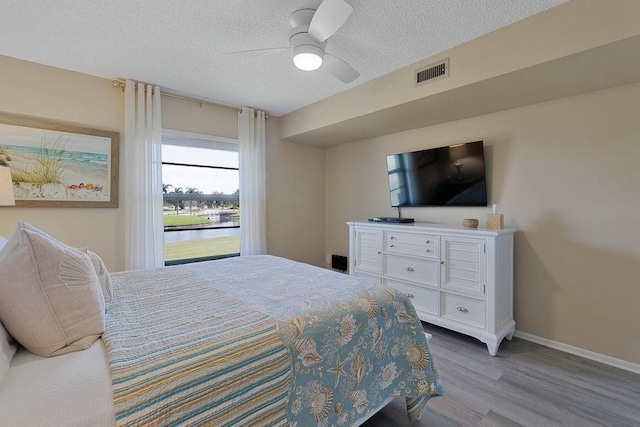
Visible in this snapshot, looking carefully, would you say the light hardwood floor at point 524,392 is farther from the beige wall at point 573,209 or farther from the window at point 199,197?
the window at point 199,197

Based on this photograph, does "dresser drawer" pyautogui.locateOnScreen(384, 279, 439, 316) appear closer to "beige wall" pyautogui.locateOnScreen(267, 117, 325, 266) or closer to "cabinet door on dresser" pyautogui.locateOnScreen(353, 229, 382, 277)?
"cabinet door on dresser" pyautogui.locateOnScreen(353, 229, 382, 277)

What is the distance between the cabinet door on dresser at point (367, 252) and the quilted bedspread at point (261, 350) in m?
1.38

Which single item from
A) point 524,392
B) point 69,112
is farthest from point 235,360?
point 69,112

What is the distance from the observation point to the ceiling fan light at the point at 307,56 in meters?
1.92

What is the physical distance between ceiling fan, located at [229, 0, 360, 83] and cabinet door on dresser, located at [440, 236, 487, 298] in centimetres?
173

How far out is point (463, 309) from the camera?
8.36ft

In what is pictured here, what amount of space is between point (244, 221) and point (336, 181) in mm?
1575

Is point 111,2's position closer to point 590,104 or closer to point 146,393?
point 146,393

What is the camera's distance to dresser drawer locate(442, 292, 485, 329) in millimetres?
2449

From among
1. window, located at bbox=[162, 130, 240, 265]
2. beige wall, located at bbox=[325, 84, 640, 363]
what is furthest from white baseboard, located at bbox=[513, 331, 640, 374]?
window, located at bbox=[162, 130, 240, 265]

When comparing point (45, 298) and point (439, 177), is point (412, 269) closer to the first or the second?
point (439, 177)

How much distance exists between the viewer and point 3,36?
2.11 m

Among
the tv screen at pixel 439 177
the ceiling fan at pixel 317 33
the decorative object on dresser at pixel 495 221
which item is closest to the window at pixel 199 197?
the ceiling fan at pixel 317 33

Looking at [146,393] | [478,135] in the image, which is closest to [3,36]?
[146,393]
